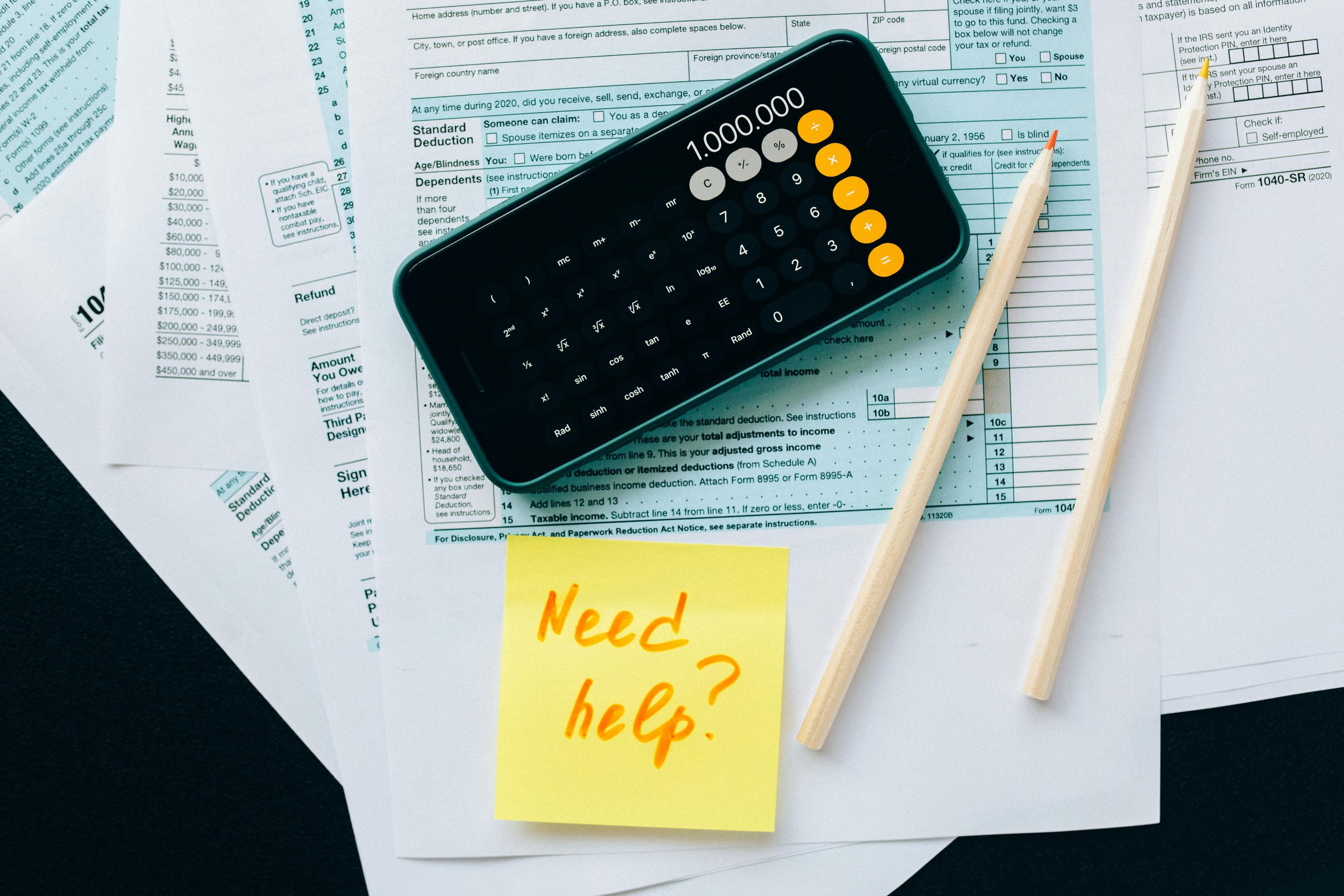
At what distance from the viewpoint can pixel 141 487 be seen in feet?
1.15

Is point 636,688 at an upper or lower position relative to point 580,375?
lower

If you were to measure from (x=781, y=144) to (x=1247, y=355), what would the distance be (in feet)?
0.68

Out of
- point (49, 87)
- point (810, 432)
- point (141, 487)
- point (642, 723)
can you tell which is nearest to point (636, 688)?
point (642, 723)

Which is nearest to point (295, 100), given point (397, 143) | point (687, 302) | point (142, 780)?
point (397, 143)

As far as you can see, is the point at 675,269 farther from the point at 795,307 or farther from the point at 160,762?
the point at 160,762

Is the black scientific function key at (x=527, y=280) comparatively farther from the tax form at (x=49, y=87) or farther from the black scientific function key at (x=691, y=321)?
the tax form at (x=49, y=87)

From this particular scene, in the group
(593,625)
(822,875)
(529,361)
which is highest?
(529,361)

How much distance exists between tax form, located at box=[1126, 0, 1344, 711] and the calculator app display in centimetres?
11

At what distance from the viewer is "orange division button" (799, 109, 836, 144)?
31cm

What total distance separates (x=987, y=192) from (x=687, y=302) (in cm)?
13

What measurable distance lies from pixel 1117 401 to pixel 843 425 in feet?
0.35

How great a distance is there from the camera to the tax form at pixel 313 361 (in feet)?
1.09

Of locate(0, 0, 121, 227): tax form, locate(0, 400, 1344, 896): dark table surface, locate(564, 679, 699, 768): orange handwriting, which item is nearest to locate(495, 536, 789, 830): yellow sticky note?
locate(564, 679, 699, 768): orange handwriting

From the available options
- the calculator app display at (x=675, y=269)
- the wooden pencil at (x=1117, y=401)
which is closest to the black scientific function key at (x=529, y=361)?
the calculator app display at (x=675, y=269)
